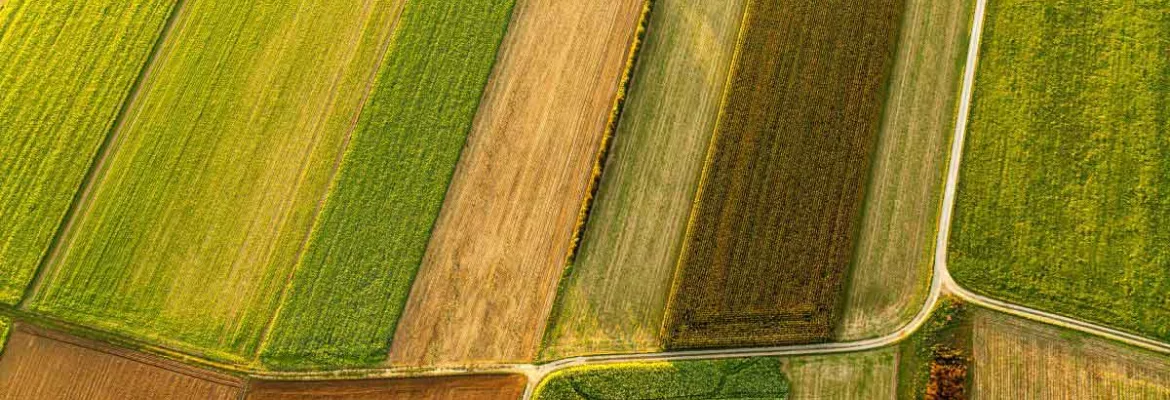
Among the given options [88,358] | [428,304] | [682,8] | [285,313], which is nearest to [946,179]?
[682,8]

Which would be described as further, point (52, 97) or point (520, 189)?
point (52, 97)

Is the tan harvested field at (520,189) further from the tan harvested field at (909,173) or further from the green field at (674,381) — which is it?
the tan harvested field at (909,173)

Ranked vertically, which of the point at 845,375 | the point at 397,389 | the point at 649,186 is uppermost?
the point at 649,186

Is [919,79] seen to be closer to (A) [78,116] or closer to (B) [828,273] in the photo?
(B) [828,273]

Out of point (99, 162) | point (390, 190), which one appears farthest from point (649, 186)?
point (99, 162)

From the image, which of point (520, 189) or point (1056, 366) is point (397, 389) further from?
point (1056, 366)

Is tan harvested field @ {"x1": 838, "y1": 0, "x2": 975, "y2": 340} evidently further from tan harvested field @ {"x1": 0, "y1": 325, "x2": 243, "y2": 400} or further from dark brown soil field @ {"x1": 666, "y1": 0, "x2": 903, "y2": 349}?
tan harvested field @ {"x1": 0, "y1": 325, "x2": 243, "y2": 400}
